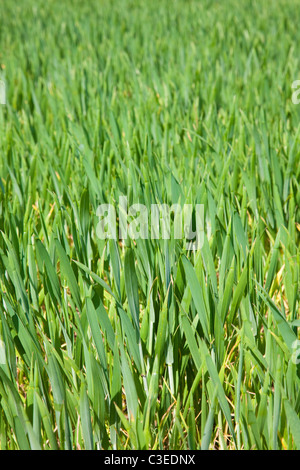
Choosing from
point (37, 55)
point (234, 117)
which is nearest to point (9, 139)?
point (234, 117)

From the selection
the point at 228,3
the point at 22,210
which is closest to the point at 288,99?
the point at 22,210

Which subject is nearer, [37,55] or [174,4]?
[37,55]

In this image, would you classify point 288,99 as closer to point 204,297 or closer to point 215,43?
point 215,43

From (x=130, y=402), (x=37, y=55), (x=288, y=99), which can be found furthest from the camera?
(x=37, y=55)

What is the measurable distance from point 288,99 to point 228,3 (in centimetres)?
295

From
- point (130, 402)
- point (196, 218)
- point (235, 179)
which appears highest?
point (235, 179)

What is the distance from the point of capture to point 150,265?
98cm

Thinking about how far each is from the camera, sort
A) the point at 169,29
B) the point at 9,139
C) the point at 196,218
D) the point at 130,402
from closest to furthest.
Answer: the point at 130,402, the point at 196,218, the point at 9,139, the point at 169,29

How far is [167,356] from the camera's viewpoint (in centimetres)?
84

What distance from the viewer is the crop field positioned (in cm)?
74

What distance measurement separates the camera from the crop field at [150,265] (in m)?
0.74

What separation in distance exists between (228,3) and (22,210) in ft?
12.7

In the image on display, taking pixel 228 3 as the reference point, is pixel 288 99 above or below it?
below

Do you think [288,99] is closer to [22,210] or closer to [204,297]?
[22,210]
